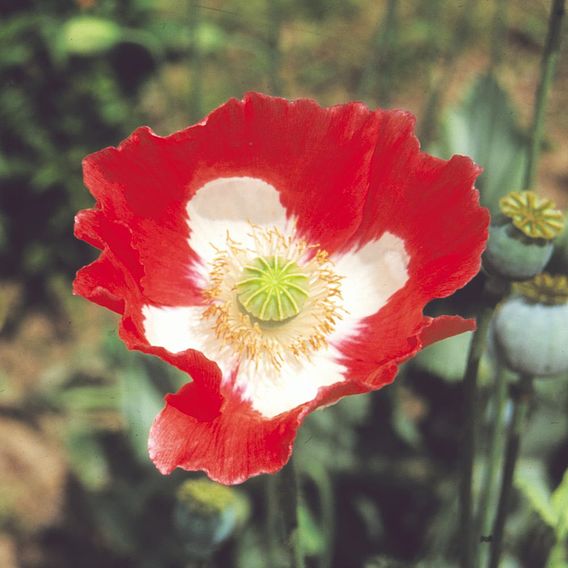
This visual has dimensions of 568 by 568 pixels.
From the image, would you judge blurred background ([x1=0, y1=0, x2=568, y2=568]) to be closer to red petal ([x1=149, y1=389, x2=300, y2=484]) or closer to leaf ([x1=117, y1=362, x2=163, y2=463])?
leaf ([x1=117, y1=362, x2=163, y2=463])

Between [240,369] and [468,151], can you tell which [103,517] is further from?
[468,151]

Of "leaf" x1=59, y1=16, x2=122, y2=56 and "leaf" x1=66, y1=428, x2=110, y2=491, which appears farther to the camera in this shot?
"leaf" x1=66, y1=428, x2=110, y2=491

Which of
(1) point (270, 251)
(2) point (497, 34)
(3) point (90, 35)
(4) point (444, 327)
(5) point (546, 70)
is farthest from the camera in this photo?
(2) point (497, 34)

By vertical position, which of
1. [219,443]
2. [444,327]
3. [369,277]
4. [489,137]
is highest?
[489,137]

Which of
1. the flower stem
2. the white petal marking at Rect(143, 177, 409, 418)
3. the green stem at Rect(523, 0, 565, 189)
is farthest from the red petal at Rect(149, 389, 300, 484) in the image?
the green stem at Rect(523, 0, 565, 189)

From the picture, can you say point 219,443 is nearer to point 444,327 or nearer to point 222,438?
point 222,438

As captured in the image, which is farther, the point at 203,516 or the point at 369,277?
the point at 203,516

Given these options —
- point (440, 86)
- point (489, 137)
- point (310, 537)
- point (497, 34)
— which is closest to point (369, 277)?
point (310, 537)
